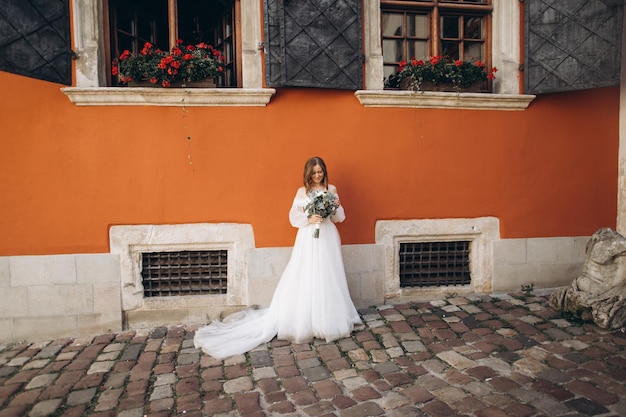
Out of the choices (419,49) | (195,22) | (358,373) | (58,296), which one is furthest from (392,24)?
(58,296)

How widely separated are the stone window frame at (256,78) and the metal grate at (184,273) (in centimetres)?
166

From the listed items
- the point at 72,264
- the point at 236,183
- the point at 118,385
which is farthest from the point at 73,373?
the point at 236,183

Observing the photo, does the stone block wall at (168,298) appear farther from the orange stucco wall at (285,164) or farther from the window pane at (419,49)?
the window pane at (419,49)

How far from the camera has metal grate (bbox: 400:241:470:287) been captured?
5070 mm

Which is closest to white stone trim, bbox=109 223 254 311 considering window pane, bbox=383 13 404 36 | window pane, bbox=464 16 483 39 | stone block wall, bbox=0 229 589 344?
stone block wall, bbox=0 229 589 344

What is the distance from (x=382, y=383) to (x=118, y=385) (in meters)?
2.14

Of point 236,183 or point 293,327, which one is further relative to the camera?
point 236,183

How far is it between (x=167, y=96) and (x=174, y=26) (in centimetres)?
87

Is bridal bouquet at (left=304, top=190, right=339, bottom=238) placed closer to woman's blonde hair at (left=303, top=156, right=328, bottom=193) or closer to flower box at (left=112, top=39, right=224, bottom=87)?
woman's blonde hair at (left=303, top=156, right=328, bottom=193)

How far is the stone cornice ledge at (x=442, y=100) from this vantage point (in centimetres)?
469

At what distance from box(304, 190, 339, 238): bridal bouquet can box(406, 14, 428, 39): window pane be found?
98.2 inches

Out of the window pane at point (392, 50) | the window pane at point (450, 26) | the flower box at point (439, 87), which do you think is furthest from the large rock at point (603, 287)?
the window pane at point (392, 50)

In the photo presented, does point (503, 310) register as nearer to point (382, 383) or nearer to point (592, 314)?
point (592, 314)

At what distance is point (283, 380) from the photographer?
339cm
